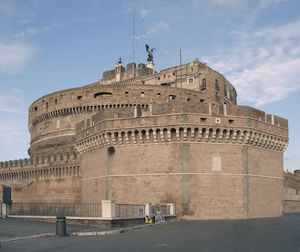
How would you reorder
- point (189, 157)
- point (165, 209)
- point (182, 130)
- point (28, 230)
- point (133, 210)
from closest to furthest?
point (28, 230), point (165, 209), point (133, 210), point (182, 130), point (189, 157)

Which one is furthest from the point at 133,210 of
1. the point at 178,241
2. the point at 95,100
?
the point at 95,100

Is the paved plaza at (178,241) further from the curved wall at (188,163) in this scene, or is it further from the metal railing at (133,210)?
the curved wall at (188,163)

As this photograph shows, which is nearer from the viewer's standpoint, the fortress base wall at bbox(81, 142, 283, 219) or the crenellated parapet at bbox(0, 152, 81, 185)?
the fortress base wall at bbox(81, 142, 283, 219)

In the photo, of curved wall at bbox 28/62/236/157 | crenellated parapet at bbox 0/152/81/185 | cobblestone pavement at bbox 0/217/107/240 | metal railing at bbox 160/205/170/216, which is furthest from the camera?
curved wall at bbox 28/62/236/157

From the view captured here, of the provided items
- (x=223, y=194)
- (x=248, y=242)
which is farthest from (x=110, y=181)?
(x=248, y=242)

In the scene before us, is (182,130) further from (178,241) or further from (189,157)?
(178,241)

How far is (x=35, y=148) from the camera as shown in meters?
68.3

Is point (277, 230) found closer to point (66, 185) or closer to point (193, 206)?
point (193, 206)

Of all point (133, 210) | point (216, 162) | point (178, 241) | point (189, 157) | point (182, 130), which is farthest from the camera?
point (216, 162)

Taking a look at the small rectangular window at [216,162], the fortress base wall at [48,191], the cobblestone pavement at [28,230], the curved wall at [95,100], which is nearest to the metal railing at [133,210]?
the cobblestone pavement at [28,230]

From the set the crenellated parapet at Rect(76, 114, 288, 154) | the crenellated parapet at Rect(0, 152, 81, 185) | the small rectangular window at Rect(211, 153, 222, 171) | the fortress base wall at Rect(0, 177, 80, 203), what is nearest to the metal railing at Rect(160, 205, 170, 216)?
the small rectangular window at Rect(211, 153, 222, 171)

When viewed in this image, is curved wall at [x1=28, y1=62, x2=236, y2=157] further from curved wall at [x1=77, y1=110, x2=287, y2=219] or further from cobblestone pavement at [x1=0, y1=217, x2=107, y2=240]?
cobblestone pavement at [x1=0, y1=217, x2=107, y2=240]

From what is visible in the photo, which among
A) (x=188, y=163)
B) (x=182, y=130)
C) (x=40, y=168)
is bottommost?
(x=40, y=168)

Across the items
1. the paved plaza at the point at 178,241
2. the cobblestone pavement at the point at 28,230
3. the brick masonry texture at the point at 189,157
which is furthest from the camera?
the brick masonry texture at the point at 189,157
